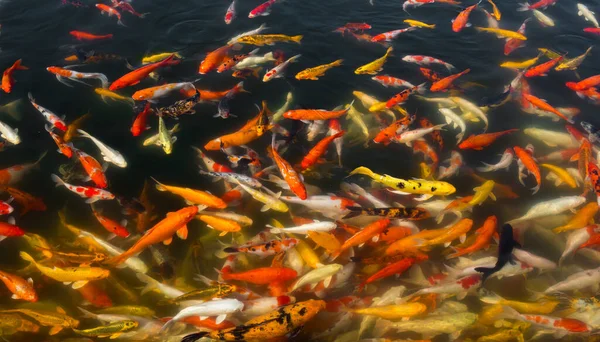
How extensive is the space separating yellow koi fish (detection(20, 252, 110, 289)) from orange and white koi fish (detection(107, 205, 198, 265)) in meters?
0.31

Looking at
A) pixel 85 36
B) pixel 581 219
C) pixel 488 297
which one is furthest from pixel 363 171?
pixel 85 36

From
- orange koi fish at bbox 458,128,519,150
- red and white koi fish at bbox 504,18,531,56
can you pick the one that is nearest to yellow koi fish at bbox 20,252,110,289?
orange koi fish at bbox 458,128,519,150

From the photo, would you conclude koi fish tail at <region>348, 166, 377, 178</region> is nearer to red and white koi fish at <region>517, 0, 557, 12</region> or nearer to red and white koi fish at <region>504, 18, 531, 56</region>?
red and white koi fish at <region>504, 18, 531, 56</region>

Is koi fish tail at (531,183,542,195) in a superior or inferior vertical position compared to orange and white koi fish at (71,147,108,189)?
inferior

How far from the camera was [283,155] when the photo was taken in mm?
7293

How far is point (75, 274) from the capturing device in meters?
5.27

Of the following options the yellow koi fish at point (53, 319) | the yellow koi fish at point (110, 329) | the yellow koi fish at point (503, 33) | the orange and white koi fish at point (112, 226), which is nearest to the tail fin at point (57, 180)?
the orange and white koi fish at point (112, 226)

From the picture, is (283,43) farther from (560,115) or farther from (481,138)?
(560,115)

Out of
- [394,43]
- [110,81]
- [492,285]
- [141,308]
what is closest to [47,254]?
[141,308]

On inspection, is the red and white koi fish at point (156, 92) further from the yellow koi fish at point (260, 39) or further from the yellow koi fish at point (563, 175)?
the yellow koi fish at point (563, 175)

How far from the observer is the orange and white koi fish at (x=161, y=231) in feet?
18.0

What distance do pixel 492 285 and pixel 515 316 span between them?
0.65 meters

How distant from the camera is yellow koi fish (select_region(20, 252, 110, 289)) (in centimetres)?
526

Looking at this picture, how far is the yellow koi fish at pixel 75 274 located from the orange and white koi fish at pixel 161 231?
1.00ft
